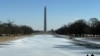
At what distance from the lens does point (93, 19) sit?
117 meters

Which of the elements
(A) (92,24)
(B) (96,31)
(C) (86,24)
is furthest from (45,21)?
(B) (96,31)

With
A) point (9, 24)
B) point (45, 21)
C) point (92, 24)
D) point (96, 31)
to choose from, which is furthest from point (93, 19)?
point (45, 21)

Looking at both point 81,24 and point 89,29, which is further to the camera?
point 81,24

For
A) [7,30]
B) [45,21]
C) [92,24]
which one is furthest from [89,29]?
[45,21]

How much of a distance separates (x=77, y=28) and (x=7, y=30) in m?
32.3

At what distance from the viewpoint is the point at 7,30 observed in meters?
105

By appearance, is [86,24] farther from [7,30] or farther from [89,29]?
[7,30]

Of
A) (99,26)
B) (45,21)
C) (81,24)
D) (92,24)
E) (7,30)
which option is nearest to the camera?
(99,26)

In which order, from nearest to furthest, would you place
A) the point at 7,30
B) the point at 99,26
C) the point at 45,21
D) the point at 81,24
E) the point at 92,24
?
the point at 99,26, the point at 7,30, the point at 92,24, the point at 81,24, the point at 45,21

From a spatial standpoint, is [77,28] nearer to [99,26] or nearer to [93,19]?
[93,19]

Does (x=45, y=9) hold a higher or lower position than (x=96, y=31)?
higher

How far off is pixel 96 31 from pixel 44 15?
6726 centimetres

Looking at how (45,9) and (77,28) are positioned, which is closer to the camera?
(77,28)

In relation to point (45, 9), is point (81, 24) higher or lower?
lower
